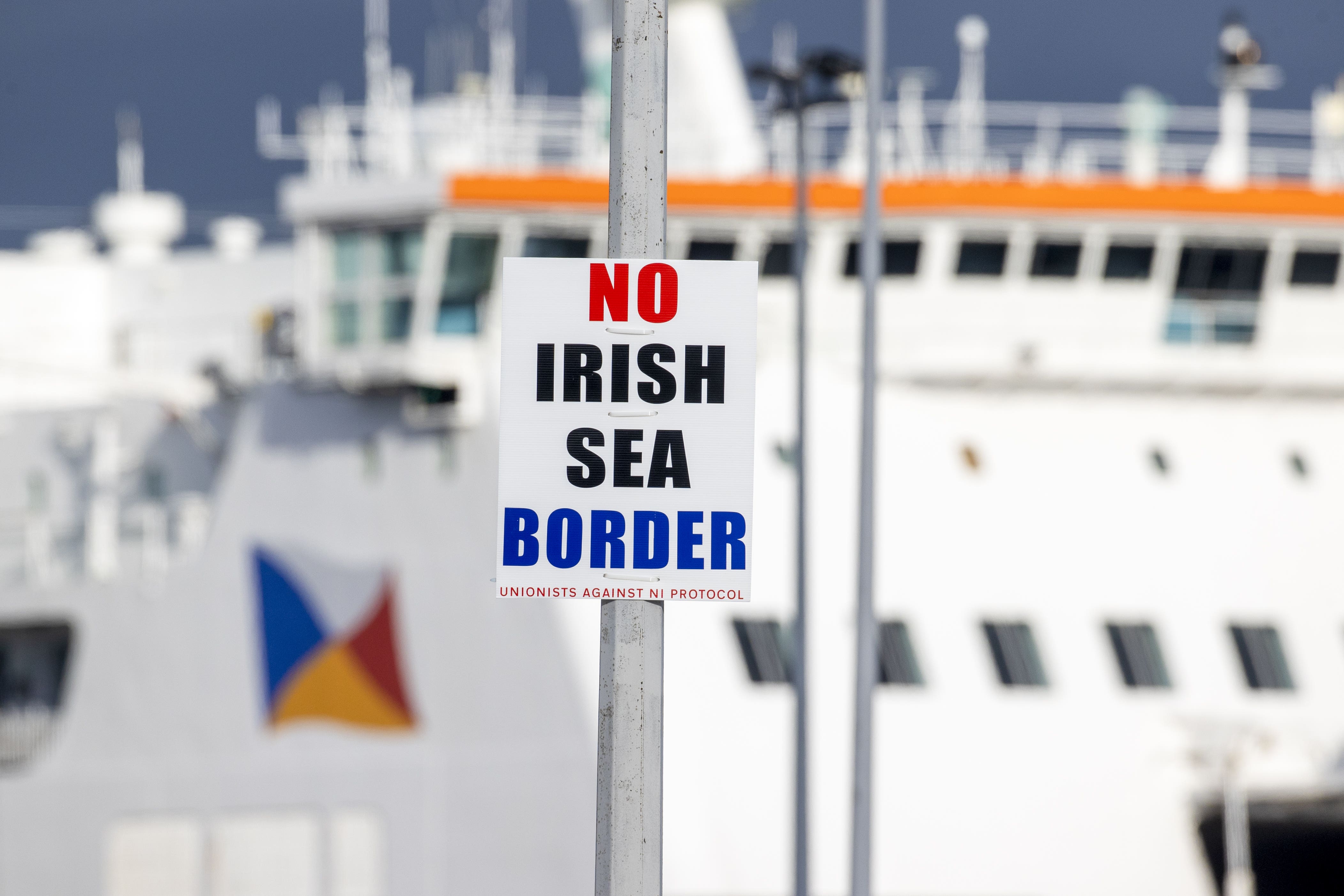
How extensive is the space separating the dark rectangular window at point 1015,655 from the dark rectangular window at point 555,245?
622 cm

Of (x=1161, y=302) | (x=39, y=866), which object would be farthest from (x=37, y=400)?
(x=1161, y=302)

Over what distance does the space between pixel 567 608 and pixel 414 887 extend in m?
3.57

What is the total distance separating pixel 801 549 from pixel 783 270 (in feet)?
18.2

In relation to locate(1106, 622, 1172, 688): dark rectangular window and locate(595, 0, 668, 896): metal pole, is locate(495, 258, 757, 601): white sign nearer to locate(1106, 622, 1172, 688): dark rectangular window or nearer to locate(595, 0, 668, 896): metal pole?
locate(595, 0, 668, 896): metal pole

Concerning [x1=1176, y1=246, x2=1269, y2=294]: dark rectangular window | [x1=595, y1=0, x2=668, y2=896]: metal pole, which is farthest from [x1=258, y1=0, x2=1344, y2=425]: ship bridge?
[x1=595, y1=0, x2=668, y2=896]: metal pole

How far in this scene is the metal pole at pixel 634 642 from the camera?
7.38 m

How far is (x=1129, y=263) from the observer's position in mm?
25062

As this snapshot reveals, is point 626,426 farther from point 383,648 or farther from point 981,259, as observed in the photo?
point 981,259

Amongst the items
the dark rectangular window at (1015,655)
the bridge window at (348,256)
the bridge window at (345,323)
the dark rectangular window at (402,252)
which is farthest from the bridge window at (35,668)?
the dark rectangular window at (1015,655)

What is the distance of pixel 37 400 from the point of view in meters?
32.9

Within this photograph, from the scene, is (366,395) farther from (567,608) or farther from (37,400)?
(37,400)

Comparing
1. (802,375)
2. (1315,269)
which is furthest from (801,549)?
(1315,269)

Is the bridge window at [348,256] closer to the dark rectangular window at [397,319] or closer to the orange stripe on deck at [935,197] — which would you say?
the dark rectangular window at [397,319]

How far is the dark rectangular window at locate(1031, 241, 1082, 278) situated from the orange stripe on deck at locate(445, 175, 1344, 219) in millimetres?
418
